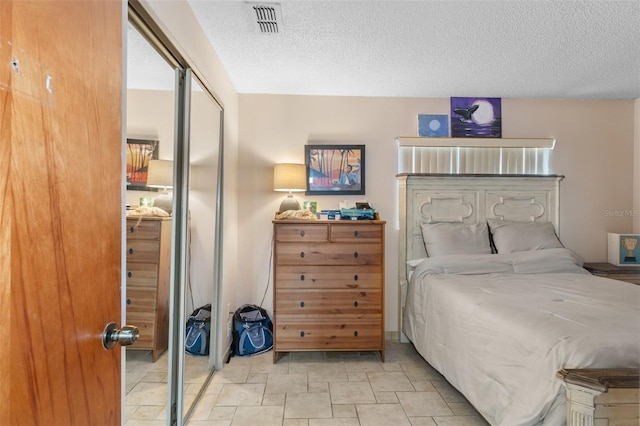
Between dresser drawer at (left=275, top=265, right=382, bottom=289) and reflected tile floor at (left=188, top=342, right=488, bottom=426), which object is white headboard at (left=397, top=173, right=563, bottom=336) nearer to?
dresser drawer at (left=275, top=265, right=382, bottom=289)

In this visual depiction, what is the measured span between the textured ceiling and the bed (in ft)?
3.01

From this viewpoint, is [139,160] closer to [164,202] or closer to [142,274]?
[164,202]

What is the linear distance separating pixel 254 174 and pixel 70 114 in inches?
105

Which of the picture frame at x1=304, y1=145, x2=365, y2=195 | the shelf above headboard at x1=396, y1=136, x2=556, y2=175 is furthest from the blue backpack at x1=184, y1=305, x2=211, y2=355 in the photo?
the shelf above headboard at x1=396, y1=136, x2=556, y2=175

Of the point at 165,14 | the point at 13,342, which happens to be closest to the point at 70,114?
the point at 13,342

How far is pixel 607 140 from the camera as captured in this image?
3.38 meters

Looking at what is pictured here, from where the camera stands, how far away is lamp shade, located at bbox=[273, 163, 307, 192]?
118 inches

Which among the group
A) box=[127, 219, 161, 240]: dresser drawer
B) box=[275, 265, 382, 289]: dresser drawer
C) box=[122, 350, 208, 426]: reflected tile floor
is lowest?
box=[122, 350, 208, 426]: reflected tile floor

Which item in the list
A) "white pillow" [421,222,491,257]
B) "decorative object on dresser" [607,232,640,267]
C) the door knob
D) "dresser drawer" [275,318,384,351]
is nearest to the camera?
the door knob

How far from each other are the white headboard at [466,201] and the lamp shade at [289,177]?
975 millimetres

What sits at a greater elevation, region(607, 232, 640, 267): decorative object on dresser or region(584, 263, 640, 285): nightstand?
region(607, 232, 640, 267): decorative object on dresser

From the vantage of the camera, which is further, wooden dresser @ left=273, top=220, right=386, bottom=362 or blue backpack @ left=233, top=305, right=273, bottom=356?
blue backpack @ left=233, top=305, right=273, bottom=356

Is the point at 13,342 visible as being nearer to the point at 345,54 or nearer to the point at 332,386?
the point at 332,386

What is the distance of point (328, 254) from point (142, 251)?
158 cm
